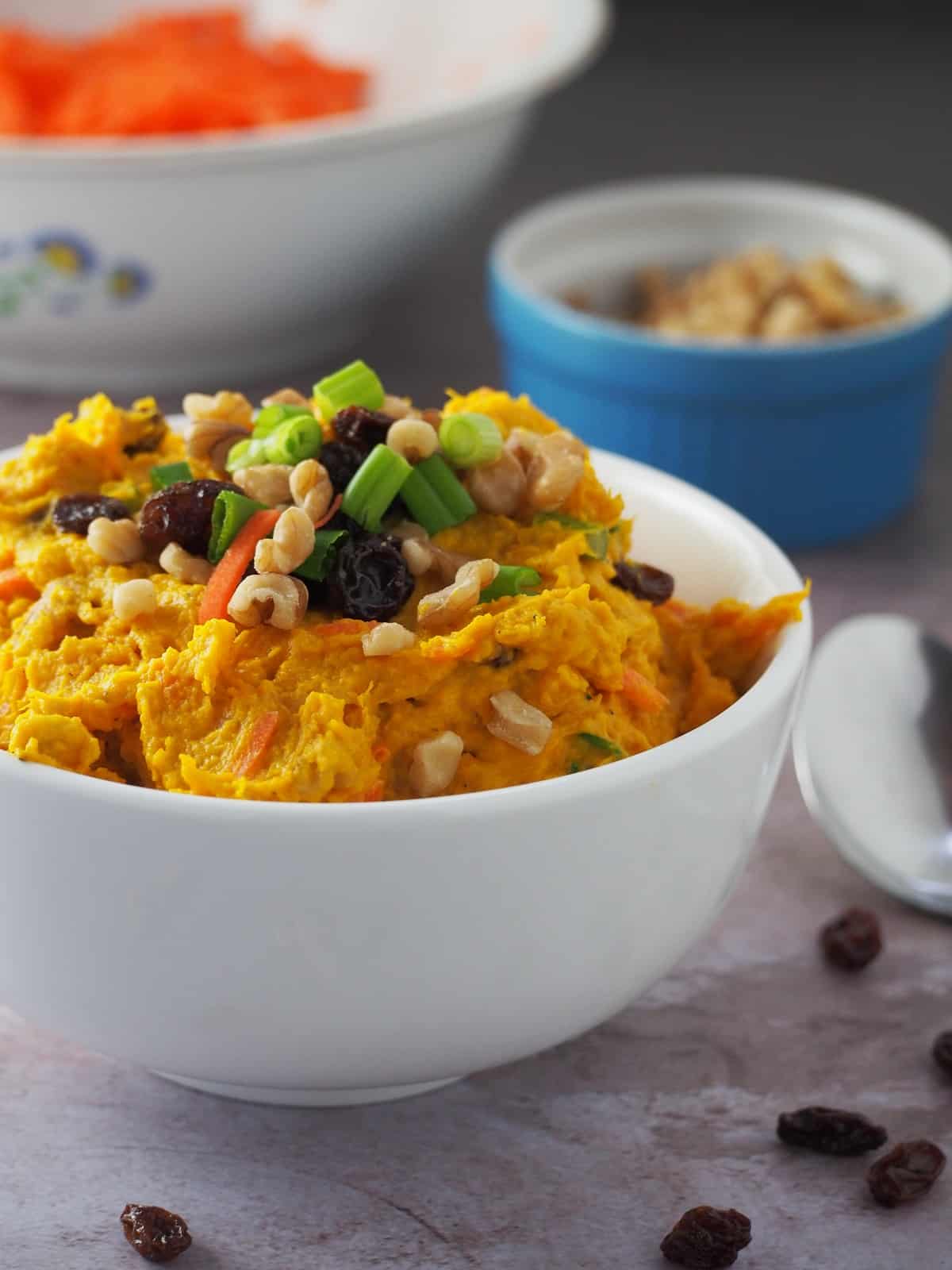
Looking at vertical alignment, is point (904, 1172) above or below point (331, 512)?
below

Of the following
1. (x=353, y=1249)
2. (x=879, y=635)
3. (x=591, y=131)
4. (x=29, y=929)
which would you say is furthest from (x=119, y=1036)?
(x=591, y=131)

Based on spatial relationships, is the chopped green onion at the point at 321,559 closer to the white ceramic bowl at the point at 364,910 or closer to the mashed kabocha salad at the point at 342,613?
the mashed kabocha salad at the point at 342,613

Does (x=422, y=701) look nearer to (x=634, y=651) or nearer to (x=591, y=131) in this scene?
(x=634, y=651)

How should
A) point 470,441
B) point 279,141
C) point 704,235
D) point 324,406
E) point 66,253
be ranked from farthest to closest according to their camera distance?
point 704,235 < point 66,253 < point 279,141 < point 324,406 < point 470,441

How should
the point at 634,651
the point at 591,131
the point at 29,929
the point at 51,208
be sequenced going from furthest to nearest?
the point at 591,131 < the point at 51,208 < the point at 634,651 < the point at 29,929

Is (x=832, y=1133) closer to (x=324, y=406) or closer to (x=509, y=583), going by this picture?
(x=509, y=583)

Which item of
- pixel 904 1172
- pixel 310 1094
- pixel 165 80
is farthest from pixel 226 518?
pixel 165 80

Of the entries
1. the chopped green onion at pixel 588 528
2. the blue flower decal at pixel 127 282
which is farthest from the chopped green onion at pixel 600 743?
the blue flower decal at pixel 127 282
